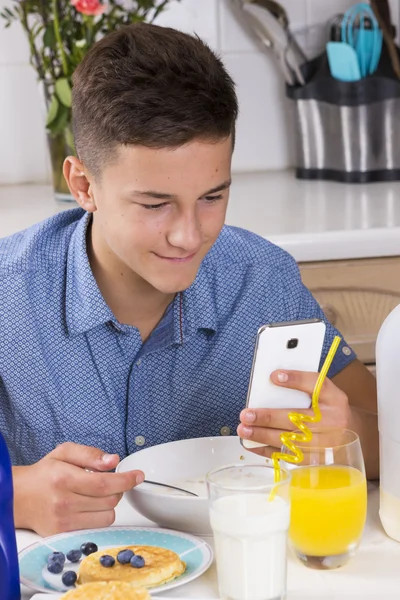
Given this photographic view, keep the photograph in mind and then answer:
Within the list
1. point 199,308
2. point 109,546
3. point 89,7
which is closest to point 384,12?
point 89,7

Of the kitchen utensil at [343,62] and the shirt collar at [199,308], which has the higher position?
the kitchen utensil at [343,62]

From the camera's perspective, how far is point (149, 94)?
4.22 feet

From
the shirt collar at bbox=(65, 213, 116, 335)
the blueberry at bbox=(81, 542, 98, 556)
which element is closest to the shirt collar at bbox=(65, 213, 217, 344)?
the shirt collar at bbox=(65, 213, 116, 335)

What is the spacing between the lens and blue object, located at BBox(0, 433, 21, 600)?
917 millimetres

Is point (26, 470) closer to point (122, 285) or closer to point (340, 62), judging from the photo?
point (122, 285)

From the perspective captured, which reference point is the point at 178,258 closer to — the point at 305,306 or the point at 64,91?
→ the point at 305,306

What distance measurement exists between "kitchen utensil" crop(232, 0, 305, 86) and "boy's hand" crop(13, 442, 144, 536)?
161 cm

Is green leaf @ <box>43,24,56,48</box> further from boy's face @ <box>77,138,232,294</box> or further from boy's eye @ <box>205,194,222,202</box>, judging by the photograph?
boy's eye @ <box>205,194,222,202</box>

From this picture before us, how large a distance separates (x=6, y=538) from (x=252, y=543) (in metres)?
0.23

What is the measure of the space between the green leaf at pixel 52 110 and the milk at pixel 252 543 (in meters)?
1.52

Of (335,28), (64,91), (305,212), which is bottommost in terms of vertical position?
(305,212)

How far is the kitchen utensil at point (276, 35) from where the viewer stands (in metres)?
2.52

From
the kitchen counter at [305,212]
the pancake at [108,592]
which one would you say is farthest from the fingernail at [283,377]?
the kitchen counter at [305,212]

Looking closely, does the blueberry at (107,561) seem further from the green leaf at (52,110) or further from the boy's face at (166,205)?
the green leaf at (52,110)
